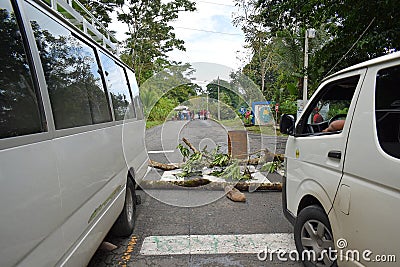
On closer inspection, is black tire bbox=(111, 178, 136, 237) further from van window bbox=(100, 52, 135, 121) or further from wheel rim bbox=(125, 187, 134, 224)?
van window bbox=(100, 52, 135, 121)

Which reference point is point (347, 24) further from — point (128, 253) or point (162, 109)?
point (128, 253)

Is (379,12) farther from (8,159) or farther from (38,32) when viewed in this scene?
(8,159)

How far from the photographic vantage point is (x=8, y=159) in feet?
4.29

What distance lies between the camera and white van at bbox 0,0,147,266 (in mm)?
1373

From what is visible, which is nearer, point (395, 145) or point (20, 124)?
point (20, 124)

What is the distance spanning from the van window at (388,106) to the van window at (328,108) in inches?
17.3

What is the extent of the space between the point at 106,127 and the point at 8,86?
149cm

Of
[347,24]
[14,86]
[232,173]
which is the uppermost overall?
[347,24]

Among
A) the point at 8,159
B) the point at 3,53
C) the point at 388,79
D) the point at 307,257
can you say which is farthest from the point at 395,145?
the point at 3,53

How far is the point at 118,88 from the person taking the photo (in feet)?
13.6

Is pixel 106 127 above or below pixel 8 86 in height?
below

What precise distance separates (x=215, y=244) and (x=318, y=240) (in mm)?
1309

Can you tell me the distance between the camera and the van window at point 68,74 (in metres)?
1.93

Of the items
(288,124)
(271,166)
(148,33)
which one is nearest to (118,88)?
(288,124)
